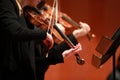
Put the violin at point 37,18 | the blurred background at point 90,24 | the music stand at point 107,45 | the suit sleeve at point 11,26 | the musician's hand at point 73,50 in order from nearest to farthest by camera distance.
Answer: the suit sleeve at point 11,26
the music stand at point 107,45
the violin at point 37,18
the musician's hand at point 73,50
the blurred background at point 90,24

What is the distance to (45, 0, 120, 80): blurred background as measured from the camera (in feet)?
9.80

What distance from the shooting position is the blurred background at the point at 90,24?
9.80ft

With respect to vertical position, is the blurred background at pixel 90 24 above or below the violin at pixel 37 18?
below

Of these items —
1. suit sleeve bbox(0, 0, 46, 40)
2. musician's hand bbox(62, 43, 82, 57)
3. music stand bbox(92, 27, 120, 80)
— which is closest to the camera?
suit sleeve bbox(0, 0, 46, 40)

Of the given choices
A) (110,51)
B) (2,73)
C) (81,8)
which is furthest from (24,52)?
(81,8)

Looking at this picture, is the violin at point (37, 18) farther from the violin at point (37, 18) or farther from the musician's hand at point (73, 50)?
the musician's hand at point (73, 50)

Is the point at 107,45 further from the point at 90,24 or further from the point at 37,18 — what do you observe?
the point at 90,24

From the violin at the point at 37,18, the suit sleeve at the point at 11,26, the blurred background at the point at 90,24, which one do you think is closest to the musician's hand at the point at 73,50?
the violin at the point at 37,18

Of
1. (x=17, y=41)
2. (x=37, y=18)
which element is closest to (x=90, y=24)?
(x=37, y=18)

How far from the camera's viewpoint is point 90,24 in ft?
9.91

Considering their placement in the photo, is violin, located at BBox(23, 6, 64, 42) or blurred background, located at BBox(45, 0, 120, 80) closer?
violin, located at BBox(23, 6, 64, 42)

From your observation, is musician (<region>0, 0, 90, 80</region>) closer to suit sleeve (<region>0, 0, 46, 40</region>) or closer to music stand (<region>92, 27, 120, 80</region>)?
suit sleeve (<region>0, 0, 46, 40</region>)

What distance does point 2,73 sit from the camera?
4.95 ft

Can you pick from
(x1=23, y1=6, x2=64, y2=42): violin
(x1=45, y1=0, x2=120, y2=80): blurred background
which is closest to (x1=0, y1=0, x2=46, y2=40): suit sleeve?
(x1=23, y1=6, x2=64, y2=42): violin
